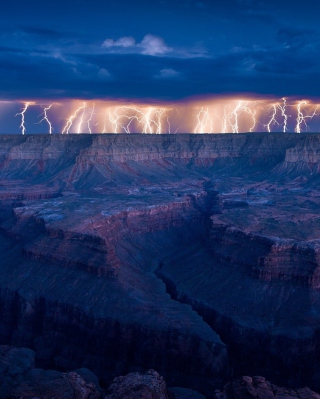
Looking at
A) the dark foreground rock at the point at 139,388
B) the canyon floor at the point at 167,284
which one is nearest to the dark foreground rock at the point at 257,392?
the dark foreground rock at the point at 139,388

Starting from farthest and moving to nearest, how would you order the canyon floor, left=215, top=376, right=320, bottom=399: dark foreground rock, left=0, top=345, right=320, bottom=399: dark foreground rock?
the canyon floor → left=215, top=376, right=320, bottom=399: dark foreground rock → left=0, top=345, right=320, bottom=399: dark foreground rock

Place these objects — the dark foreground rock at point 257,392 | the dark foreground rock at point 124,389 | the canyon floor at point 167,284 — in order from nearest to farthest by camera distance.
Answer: the dark foreground rock at point 124,389 < the dark foreground rock at point 257,392 < the canyon floor at point 167,284

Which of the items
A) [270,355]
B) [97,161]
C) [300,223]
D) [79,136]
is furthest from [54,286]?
[79,136]

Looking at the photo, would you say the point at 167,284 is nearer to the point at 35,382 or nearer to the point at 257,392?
the point at 35,382

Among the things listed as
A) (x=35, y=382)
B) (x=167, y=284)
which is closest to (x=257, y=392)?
(x=35, y=382)

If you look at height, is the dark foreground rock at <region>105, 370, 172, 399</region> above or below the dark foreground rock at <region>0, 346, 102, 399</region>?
above

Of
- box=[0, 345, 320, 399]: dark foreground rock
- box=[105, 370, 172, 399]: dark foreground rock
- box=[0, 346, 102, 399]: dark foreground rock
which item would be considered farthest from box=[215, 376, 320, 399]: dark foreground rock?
box=[0, 346, 102, 399]: dark foreground rock

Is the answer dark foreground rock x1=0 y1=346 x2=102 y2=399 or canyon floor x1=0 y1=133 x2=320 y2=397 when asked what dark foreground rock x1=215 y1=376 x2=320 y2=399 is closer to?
dark foreground rock x1=0 y1=346 x2=102 y2=399

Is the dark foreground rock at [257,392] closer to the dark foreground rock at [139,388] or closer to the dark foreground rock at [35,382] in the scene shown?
the dark foreground rock at [139,388]
